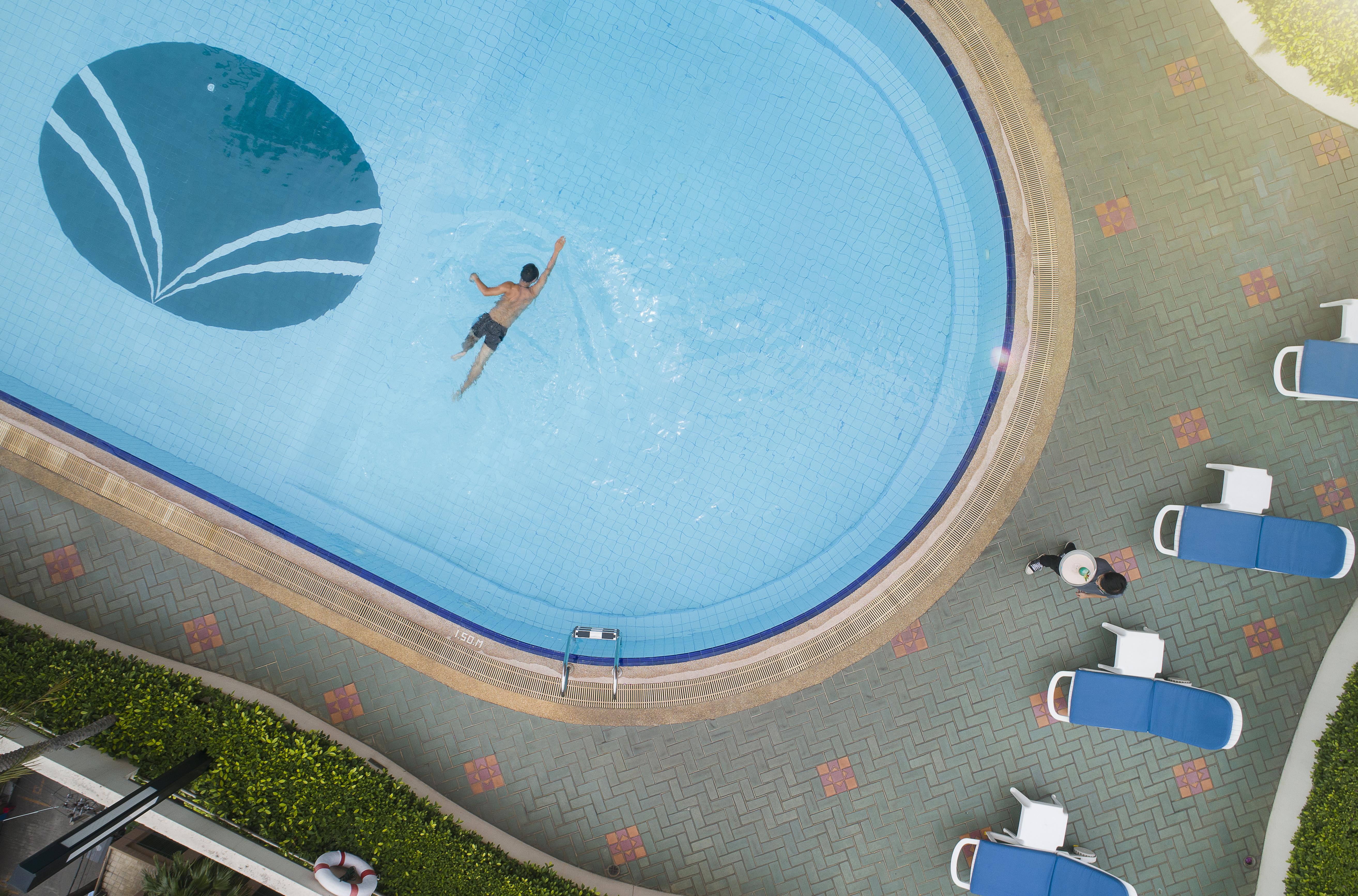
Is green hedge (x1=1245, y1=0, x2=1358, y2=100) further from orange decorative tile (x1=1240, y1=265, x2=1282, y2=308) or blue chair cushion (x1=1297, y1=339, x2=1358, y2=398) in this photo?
blue chair cushion (x1=1297, y1=339, x2=1358, y2=398)

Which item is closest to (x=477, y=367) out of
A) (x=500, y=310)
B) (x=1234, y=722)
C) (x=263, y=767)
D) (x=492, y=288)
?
(x=500, y=310)

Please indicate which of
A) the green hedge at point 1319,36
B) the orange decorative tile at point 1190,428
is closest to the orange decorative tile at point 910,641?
the orange decorative tile at point 1190,428

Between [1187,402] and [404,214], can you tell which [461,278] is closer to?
[404,214]

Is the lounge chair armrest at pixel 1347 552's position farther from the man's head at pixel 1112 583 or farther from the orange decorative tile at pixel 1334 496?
the man's head at pixel 1112 583

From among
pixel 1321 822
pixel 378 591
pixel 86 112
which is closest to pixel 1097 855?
pixel 1321 822

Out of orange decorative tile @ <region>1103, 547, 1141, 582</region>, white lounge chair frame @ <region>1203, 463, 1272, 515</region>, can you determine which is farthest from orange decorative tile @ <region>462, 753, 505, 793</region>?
white lounge chair frame @ <region>1203, 463, 1272, 515</region>
